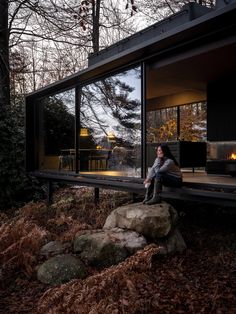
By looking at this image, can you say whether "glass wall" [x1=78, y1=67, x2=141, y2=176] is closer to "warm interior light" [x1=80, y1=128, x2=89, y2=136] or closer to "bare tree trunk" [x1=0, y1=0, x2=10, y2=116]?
"warm interior light" [x1=80, y1=128, x2=89, y2=136]

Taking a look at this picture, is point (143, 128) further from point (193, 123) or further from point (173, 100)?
point (193, 123)

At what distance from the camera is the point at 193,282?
4508 mm

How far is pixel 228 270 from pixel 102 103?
4.06 metres

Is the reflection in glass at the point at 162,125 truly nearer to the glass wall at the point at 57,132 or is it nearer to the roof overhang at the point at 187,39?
the glass wall at the point at 57,132

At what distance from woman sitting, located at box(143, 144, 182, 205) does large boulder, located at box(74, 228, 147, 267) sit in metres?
0.69

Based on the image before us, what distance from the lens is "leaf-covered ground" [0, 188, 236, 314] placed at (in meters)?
3.88

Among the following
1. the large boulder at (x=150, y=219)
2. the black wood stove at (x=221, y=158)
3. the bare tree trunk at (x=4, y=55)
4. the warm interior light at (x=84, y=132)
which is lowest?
the large boulder at (x=150, y=219)

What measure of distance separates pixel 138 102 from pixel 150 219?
209cm

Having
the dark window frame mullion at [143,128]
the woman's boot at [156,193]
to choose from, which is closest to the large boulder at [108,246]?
the woman's boot at [156,193]

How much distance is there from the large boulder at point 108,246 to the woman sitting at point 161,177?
0.69m

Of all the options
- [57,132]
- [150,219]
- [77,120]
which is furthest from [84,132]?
[150,219]

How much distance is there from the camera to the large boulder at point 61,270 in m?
4.70

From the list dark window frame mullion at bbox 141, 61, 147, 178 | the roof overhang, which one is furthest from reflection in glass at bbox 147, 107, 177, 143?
dark window frame mullion at bbox 141, 61, 147, 178

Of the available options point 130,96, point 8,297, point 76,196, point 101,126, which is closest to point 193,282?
point 8,297
